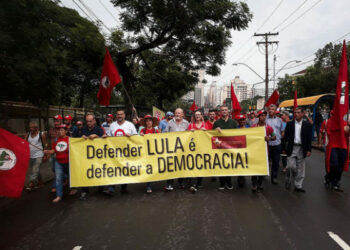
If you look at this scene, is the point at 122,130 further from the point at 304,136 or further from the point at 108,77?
the point at 304,136

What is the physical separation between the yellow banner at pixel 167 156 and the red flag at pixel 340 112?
156 cm

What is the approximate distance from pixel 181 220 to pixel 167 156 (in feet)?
5.46

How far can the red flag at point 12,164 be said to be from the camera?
385 cm

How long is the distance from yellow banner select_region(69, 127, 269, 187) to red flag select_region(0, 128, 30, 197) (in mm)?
1183

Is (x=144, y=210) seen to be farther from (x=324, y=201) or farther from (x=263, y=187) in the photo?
(x=324, y=201)

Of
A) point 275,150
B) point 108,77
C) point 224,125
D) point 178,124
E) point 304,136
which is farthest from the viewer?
point 108,77

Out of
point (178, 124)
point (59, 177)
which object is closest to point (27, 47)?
point (59, 177)

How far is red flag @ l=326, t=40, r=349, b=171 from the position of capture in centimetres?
519

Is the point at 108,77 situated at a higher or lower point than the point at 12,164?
higher

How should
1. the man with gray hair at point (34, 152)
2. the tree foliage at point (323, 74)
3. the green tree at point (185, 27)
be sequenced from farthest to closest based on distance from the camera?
the tree foliage at point (323, 74) → the green tree at point (185, 27) → the man with gray hair at point (34, 152)

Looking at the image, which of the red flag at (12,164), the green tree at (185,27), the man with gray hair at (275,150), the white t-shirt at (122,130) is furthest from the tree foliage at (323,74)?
the red flag at (12,164)

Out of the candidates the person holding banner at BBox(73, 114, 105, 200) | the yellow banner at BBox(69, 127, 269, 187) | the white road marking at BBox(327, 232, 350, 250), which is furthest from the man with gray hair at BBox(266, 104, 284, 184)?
the person holding banner at BBox(73, 114, 105, 200)

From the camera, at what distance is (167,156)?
5.39 m

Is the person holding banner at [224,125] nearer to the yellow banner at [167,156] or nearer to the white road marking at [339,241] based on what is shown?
the yellow banner at [167,156]
